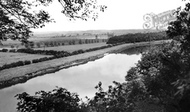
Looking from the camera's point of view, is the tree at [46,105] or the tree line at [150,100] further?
the tree at [46,105]

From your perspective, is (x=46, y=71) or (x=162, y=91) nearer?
(x=162, y=91)

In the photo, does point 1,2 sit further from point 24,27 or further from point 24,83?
point 24,83

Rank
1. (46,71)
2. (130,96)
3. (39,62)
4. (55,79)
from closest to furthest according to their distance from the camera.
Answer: (130,96)
(55,79)
(46,71)
(39,62)

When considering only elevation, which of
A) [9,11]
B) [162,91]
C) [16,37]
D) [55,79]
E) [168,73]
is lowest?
[55,79]

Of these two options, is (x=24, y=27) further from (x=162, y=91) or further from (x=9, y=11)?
(x=162, y=91)

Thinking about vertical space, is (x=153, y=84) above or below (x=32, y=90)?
above

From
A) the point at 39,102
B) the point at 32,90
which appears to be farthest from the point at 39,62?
the point at 39,102

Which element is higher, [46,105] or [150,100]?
[46,105]

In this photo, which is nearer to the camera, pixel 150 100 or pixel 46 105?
pixel 46 105

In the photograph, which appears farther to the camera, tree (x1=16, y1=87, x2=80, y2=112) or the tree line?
tree (x1=16, y1=87, x2=80, y2=112)

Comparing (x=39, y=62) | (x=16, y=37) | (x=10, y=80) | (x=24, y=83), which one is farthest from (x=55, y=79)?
(x=16, y=37)

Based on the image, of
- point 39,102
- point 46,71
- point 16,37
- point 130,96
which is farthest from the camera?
point 46,71
